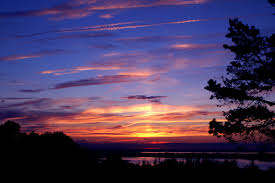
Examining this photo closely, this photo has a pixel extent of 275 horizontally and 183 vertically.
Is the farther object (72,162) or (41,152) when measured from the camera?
(72,162)

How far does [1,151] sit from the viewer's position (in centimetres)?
1534

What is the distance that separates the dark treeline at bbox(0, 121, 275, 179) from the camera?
14930 mm

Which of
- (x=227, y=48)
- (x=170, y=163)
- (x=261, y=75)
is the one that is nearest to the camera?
(x=170, y=163)

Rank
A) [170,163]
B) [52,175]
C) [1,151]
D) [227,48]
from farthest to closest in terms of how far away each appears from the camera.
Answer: [227,48], [170,163], [1,151], [52,175]

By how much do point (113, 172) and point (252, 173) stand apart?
6985 millimetres

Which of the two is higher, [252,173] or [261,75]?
[261,75]

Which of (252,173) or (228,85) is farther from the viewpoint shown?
(228,85)

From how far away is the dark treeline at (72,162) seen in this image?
49.0 ft

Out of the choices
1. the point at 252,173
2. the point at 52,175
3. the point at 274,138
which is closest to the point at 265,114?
the point at 274,138

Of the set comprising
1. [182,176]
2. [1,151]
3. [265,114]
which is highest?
[265,114]

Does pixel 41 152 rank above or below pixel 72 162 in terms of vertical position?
above

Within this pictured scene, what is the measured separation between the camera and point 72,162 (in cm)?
1603

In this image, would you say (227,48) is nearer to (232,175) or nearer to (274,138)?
(274,138)

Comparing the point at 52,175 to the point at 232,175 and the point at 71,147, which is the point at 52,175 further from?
the point at 232,175
